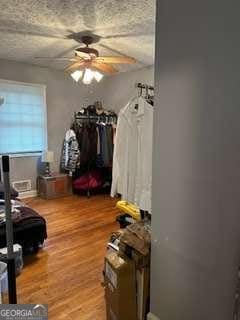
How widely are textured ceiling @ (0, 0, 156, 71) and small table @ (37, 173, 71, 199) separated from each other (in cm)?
212

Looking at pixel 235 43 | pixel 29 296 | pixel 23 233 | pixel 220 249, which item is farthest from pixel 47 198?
pixel 235 43

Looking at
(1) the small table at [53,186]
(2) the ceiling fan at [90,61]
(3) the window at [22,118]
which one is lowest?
(1) the small table at [53,186]

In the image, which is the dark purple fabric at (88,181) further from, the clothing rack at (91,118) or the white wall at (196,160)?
the white wall at (196,160)

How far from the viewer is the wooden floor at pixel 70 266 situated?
1971mm

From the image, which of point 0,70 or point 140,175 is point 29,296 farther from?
point 0,70

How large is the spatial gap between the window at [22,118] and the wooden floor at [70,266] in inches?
51.4

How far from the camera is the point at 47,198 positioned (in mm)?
4695

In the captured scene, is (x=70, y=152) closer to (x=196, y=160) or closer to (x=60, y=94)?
(x=60, y=94)

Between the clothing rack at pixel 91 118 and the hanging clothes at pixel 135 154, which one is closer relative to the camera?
the hanging clothes at pixel 135 154

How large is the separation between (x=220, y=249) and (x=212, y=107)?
0.69 meters

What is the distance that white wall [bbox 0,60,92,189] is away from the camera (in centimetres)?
452

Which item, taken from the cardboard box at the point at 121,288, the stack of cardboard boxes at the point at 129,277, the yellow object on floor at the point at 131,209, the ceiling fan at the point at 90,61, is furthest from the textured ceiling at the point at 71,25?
the cardboard box at the point at 121,288

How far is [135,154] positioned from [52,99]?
3265 millimetres

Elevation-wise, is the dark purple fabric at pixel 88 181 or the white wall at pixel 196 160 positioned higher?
the white wall at pixel 196 160
